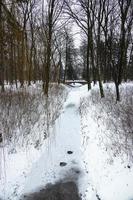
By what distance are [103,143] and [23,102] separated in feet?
14.3

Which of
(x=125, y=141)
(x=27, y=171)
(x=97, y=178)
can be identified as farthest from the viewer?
(x=125, y=141)

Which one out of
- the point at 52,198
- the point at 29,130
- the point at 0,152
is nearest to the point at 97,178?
the point at 52,198

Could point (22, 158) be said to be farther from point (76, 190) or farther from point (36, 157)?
point (76, 190)

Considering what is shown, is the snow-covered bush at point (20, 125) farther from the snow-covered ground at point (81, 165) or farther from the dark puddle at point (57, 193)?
the dark puddle at point (57, 193)

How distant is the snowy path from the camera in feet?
16.5

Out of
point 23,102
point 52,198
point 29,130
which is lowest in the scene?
point 52,198

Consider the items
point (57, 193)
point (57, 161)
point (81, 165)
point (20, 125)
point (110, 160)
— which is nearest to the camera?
point (57, 193)

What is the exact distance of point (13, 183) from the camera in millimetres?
4781

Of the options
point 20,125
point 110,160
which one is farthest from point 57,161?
point 20,125

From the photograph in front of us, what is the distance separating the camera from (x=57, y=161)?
5992 millimetres

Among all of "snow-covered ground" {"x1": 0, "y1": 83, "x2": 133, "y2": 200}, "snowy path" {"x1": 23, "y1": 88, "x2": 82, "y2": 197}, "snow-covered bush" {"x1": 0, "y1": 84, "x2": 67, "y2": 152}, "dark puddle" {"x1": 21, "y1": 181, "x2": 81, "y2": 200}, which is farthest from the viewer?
"snow-covered bush" {"x1": 0, "y1": 84, "x2": 67, "y2": 152}

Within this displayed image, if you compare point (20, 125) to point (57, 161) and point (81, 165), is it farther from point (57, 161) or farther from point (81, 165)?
point (81, 165)

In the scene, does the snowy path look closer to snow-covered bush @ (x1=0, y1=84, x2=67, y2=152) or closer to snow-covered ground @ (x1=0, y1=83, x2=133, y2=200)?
snow-covered ground @ (x1=0, y1=83, x2=133, y2=200)

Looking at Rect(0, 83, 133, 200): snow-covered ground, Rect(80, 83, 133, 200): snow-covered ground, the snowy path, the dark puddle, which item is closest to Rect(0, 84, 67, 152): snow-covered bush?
Rect(0, 83, 133, 200): snow-covered ground
